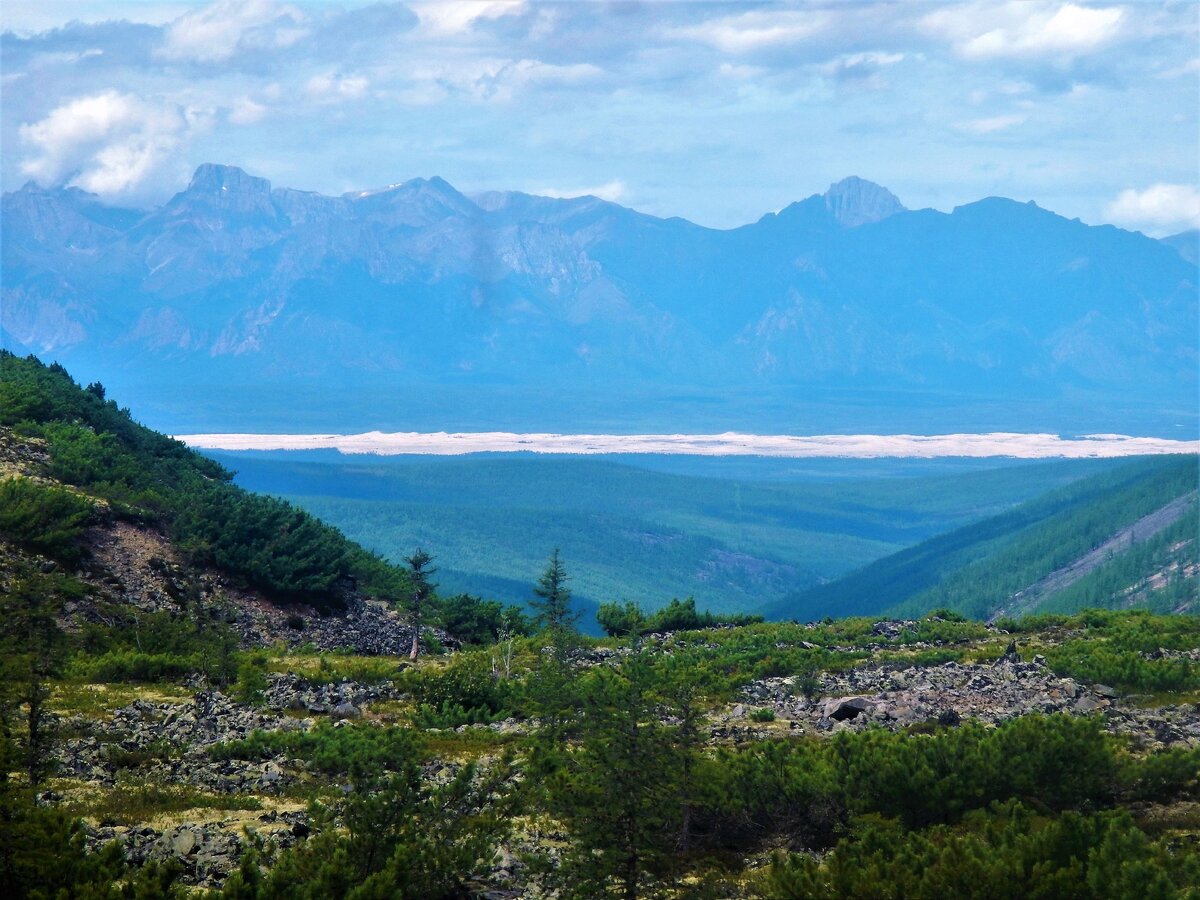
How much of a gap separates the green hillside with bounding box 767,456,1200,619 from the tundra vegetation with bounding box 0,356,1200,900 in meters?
68.3

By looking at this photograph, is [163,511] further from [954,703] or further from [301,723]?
[954,703]

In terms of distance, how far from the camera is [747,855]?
2634 centimetres

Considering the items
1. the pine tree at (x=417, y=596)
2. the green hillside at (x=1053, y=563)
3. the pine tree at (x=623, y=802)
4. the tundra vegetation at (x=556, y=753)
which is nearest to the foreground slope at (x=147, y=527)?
the tundra vegetation at (x=556, y=753)

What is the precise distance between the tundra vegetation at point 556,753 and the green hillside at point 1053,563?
68.3m

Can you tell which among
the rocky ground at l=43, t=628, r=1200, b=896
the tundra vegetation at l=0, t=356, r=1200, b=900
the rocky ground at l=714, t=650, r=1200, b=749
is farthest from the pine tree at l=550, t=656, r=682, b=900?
the rocky ground at l=714, t=650, r=1200, b=749

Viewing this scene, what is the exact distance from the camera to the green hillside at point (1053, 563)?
122250 millimetres

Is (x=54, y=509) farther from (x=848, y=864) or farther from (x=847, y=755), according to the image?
(x=848, y=864)

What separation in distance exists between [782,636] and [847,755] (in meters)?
29.9

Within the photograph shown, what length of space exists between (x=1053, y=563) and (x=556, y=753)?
13279cm

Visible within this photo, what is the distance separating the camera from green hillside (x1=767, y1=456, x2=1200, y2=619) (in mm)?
122250

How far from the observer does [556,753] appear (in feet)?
94.0

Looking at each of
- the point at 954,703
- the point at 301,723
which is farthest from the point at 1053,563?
the point at 301,723

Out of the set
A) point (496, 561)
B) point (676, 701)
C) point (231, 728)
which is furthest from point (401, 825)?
point (496, 561)

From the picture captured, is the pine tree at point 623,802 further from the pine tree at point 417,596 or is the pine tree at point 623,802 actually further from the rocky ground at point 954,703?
the pine tree at point 417,596
